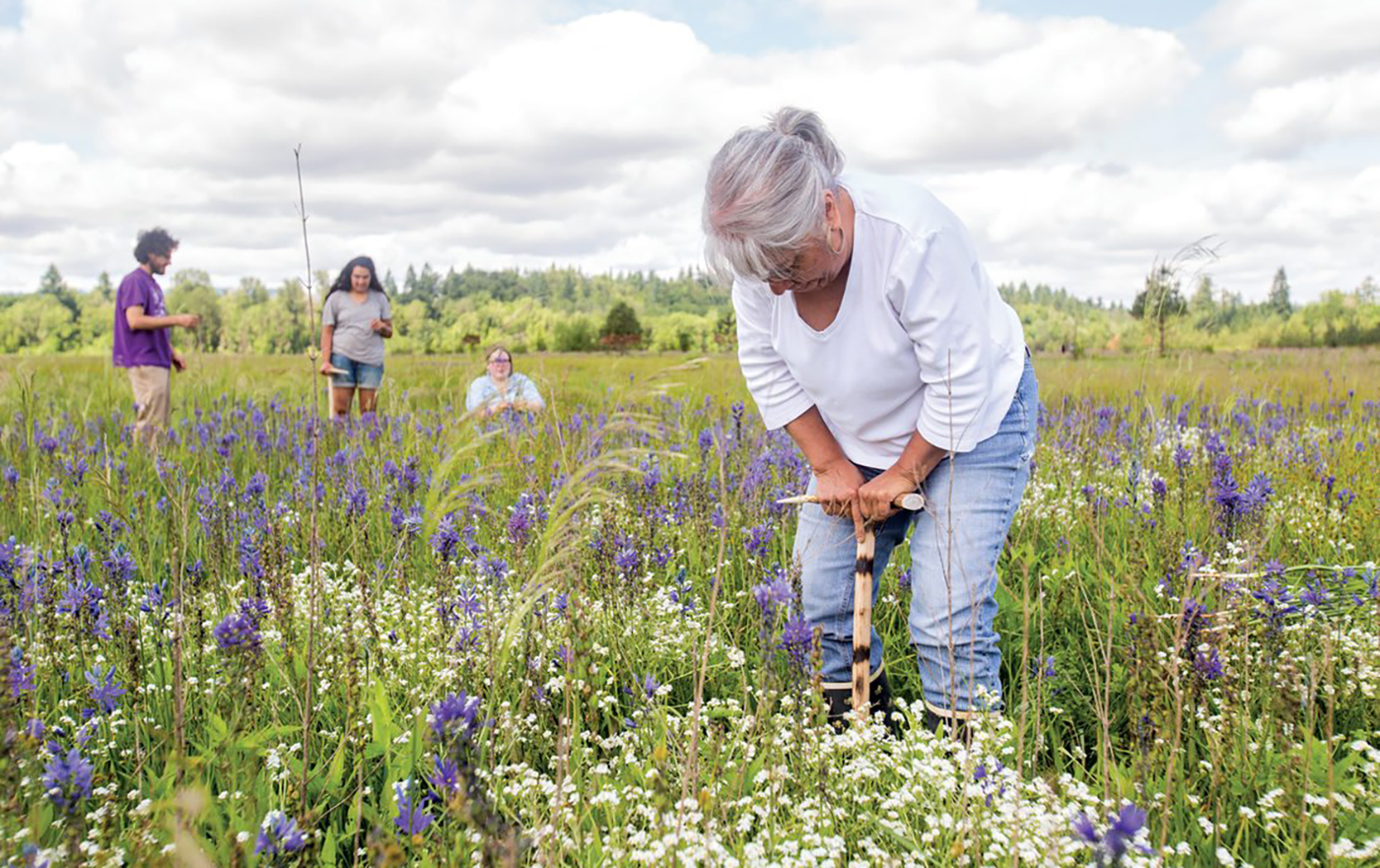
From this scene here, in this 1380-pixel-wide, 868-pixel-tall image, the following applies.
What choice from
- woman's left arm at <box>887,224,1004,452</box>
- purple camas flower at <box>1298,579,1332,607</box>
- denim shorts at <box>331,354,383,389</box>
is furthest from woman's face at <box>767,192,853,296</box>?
denim shorts at <box>331,354,383,389</box>

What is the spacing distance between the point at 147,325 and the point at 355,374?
1977 mm

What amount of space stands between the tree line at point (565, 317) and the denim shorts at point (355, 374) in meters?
0.57

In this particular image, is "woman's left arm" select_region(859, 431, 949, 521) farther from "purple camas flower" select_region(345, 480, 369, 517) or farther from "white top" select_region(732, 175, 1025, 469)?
"purple camas flower" select_region(345, 480, 369, 517)

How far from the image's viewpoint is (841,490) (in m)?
2.96

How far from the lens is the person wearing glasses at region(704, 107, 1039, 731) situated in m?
2.45

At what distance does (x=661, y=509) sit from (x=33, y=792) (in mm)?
2901

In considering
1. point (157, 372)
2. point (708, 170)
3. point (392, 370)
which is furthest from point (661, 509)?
point (392, 370)

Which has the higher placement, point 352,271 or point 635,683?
point 352,271

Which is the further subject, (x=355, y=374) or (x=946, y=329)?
(x=355, y=374)

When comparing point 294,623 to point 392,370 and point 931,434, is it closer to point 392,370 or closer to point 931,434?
point 931,434

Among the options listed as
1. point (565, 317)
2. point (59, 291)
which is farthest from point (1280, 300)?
point (59, 291)

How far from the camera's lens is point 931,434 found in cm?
270

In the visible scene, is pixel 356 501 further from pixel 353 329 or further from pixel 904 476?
pixel 353 329

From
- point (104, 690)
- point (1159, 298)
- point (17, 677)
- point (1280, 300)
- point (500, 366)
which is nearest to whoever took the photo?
point (17, 677)
